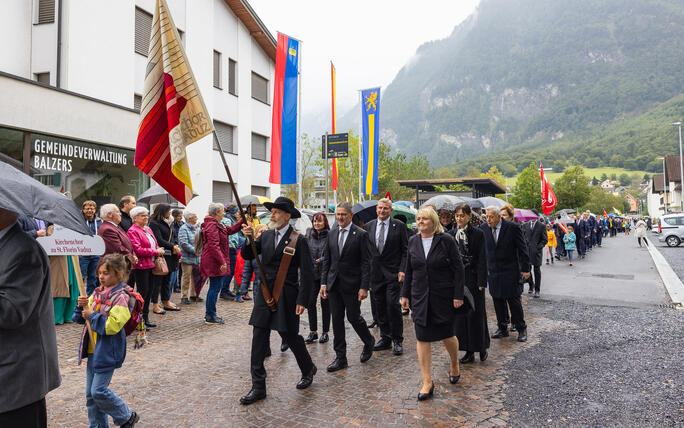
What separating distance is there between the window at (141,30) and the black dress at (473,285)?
51.5 feet

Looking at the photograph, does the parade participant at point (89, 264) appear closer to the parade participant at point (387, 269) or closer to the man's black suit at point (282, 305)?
the man's black suit at point (282, 305)

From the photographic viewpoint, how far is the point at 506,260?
6.59 metres

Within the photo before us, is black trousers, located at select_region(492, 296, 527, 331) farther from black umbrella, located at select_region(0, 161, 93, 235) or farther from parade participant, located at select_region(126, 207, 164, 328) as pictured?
black umbrella, located at select_region(0, 161, 93, 235)

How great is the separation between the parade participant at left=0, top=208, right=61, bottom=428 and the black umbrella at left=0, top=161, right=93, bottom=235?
0.20m

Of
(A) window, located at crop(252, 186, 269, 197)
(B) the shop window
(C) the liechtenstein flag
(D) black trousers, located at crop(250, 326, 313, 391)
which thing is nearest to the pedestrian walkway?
(D) black trousers, located at crop(250, 326, 313, 391)

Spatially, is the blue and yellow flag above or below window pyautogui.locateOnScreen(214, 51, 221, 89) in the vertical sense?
below

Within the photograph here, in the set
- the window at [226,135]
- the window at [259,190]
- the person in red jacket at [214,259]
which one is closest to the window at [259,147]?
the window at [259,190]

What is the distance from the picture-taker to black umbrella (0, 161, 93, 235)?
2.16m

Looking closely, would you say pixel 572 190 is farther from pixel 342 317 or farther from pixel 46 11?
pixel 342 317

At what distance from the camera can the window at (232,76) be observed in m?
22.7

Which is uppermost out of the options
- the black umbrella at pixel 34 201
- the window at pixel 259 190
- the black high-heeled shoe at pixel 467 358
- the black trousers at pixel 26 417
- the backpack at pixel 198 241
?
the window at pixel 259 190

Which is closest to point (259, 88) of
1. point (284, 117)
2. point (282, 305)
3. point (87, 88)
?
point (284, 117)

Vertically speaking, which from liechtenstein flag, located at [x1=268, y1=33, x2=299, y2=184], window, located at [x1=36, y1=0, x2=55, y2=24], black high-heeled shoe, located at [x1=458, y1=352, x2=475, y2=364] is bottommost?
black high-heeled shoe, located at [x1=458, y1=352, x2=475, y2=364]

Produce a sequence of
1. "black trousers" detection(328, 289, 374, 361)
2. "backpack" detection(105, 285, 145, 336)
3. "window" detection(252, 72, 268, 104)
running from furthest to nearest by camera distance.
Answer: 1. "window" detection(252, 72, 268, 104)
2. "black trousers" detection(328, 289, 374, 361)
3. "backpack" detection(105, 285, 145, 336)
